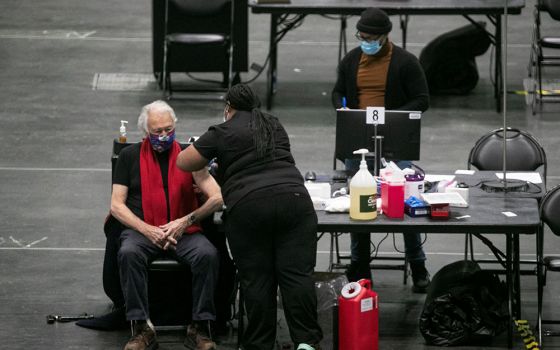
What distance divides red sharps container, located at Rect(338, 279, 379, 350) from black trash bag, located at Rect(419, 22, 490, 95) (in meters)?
6.98

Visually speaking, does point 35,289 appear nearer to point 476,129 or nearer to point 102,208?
point 102,208

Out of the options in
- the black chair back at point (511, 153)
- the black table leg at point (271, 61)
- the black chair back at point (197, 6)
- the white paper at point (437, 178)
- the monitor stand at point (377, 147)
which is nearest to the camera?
the monitor stand at point (377, 147)

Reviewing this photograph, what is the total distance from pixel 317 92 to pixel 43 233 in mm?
5313

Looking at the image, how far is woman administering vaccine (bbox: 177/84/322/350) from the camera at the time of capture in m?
6.55

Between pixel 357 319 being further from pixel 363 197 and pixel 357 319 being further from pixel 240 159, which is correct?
pixel 240 159

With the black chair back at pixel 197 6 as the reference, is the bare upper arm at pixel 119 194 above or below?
below

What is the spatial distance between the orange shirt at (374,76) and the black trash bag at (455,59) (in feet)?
16.7

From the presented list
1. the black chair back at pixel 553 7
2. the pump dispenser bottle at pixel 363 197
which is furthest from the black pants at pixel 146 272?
the black chair back at pixel 553 7

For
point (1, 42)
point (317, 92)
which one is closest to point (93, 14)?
point (1, 42)

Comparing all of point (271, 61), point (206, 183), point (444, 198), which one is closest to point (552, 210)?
point (444, 198)

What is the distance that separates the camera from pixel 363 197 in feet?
22.3

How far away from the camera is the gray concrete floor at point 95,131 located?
7.77m

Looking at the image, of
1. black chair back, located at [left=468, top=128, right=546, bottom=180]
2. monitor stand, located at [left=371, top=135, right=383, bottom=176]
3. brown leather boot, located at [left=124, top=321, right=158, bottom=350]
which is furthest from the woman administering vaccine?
black chair back, located at [left=468, top=128, right=546, bottom=180]

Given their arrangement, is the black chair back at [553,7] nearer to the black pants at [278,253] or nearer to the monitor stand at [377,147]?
the monitor stand at [377,147]
